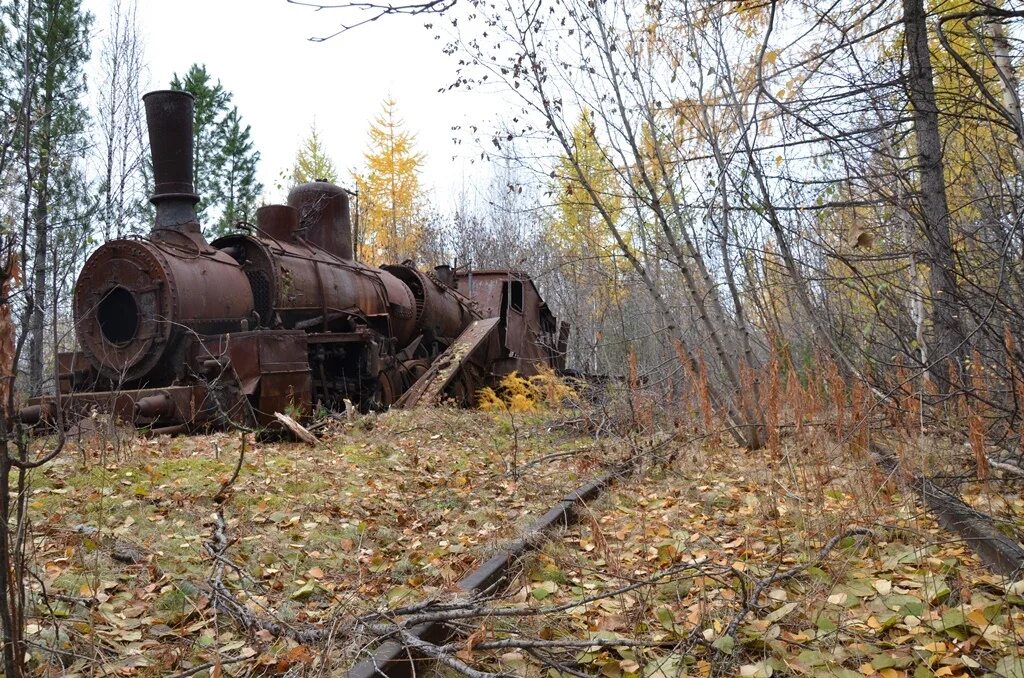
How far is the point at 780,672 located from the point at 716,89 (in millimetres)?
7631

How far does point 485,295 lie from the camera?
16297mm

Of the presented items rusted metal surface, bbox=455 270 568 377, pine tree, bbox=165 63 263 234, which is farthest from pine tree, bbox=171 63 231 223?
rusted metal surface, bbox=455 270 568 377

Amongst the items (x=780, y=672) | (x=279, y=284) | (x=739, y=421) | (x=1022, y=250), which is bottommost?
(x=780, y=672)

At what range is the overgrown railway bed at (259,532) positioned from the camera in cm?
318

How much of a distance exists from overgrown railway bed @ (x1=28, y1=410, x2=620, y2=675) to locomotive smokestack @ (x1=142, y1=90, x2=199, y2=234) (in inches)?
129

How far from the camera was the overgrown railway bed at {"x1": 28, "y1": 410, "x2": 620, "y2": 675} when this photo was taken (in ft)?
10.4

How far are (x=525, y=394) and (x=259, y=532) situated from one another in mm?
8958

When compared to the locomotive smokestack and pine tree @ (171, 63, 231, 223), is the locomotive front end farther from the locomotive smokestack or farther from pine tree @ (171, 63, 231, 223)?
pine tree @ (171, 63, 231, 223)

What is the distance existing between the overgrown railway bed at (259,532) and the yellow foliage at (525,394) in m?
4.27

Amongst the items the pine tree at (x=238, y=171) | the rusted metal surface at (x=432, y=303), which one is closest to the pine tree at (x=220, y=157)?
the pine tree at (x=238, y=171)

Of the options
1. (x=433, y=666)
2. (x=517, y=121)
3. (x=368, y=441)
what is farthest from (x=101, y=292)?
(x=433, y=666)

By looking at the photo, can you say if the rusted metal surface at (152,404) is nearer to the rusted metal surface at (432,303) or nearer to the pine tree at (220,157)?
the rusted metal surface at (432,303)

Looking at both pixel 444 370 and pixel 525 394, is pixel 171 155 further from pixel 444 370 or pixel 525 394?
pixel 525 394

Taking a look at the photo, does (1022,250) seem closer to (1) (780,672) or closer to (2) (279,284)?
(1) (780,672)
